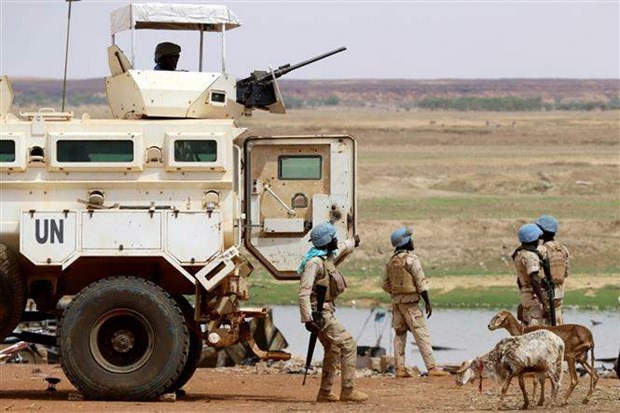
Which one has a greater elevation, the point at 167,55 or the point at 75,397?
the point at 167,55

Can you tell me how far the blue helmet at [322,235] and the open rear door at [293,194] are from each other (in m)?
0.85

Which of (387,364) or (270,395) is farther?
(387,364)

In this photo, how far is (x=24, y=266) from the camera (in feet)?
53.5

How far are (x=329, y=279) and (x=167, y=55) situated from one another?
285cm

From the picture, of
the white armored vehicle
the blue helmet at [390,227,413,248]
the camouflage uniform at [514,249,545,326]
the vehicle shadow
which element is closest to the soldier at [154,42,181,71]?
the white armored vehicle

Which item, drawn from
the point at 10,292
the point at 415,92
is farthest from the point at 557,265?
the point at 415,92

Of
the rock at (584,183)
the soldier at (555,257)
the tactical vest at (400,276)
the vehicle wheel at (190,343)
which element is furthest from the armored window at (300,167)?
the rock at (584,183)

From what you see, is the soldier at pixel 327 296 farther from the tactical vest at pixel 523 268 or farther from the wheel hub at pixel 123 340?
the tactical vest at pixel 523 268

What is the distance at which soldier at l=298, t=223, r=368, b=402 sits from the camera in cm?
1576

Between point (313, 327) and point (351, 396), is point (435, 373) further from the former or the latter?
point (313, 327)

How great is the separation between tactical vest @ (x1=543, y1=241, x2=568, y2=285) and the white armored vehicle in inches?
108

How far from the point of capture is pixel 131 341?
16078 mm

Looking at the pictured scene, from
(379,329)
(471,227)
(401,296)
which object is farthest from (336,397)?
(471,227)

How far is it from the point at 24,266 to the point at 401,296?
176 inches
